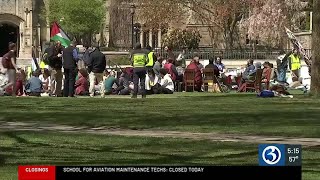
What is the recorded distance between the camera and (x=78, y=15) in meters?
79.2

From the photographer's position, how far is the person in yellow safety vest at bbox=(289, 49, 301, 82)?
130ft

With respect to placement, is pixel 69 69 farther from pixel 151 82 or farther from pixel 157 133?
pixel 157 133

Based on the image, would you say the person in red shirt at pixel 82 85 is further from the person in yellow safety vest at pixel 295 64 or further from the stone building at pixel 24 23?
the stone building at pixel 24 23

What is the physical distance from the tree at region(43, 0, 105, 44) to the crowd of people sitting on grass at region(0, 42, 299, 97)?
37.8 m

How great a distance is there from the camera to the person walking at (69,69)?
3027 centimetres

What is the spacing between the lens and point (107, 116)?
20.2m

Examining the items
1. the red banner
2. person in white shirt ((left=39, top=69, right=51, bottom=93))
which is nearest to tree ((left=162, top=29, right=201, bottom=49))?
person in white shirt ((left=39, top=69, right=51, bottom=93))

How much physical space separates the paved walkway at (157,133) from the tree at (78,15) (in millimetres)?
60636

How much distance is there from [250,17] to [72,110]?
43755 mm

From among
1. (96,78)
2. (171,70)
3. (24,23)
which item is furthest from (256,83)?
(24,23)

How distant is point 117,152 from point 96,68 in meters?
18.7

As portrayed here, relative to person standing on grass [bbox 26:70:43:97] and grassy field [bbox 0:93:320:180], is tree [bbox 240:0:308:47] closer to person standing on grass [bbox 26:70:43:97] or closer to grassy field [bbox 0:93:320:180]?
person standing on grass [bbox 26:70:43:97]

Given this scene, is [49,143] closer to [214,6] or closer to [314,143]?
[314,143]

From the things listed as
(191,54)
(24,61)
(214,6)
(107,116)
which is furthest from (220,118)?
(24,61)
